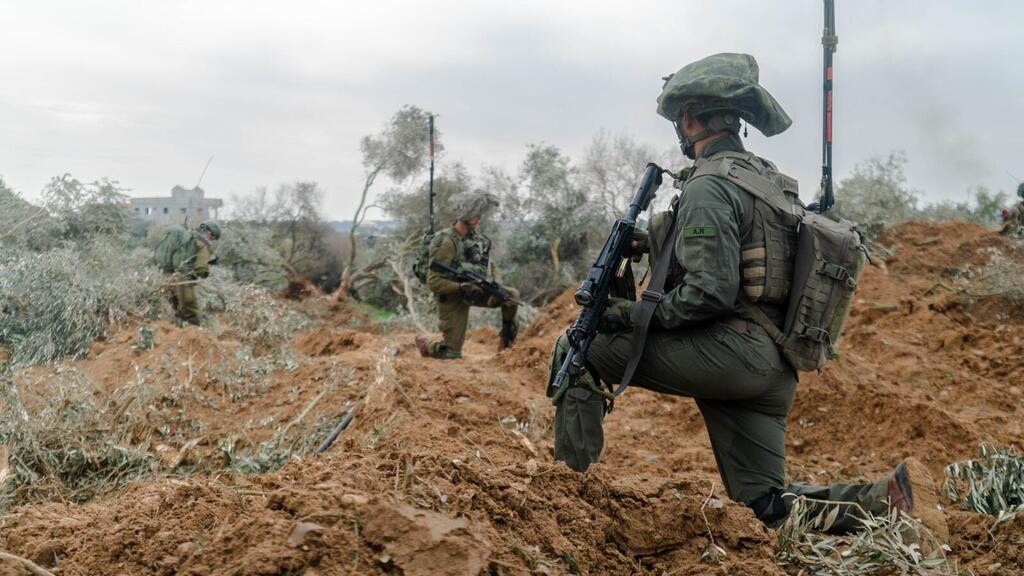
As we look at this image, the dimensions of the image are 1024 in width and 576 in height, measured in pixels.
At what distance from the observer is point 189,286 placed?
406 inches

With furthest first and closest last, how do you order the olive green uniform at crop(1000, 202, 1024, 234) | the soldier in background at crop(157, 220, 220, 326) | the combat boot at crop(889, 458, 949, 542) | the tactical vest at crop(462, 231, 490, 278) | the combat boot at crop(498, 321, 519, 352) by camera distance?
the olive green uniform at crop(1000, 202, 1024, 234) < the soldier in background at crop(157, 220, 220, 326) < the combat boot at crop(498, 321, 519, 352) < the tactical vest at crop(462, 231, 490, 278) < the combat boot at crop(889, 458, 949, 542)

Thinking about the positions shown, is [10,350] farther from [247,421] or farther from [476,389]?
[476,389]

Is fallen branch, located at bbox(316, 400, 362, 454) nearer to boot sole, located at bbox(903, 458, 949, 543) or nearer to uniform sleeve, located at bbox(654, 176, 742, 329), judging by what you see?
uniform sleeve, located at bbox(654, 176, 742, 329)

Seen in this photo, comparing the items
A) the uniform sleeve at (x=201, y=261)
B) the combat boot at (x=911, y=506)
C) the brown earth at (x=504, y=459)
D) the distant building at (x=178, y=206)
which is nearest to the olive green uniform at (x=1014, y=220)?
the brown earth at (x=504, y=459)

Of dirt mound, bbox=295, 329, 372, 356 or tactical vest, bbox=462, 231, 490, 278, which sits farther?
dirt mound, bbox=295, 329, 372, 356

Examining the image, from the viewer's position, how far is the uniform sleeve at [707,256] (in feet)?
9.95

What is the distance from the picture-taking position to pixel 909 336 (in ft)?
29.5

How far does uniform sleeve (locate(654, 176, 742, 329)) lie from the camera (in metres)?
3.03

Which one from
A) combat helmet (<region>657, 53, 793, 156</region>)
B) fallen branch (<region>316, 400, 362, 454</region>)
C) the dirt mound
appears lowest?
the dirt mound

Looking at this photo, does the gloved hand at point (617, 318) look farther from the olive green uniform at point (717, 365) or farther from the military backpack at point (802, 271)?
the military backpack at point (802, 271)

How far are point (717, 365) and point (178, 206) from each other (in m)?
20.7

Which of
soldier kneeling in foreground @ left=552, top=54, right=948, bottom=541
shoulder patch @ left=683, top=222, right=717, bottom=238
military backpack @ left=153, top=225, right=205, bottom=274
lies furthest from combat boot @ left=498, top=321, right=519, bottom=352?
shoulder patch @ left=683, top=222, right=717, bottom=238

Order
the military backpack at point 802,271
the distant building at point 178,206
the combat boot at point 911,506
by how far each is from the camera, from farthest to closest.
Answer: the distant building at point 178,206 < the military backpack at point 802,271 < the combat boot at point 911,506

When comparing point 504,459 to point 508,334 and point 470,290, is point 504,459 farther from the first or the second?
point 508,334
